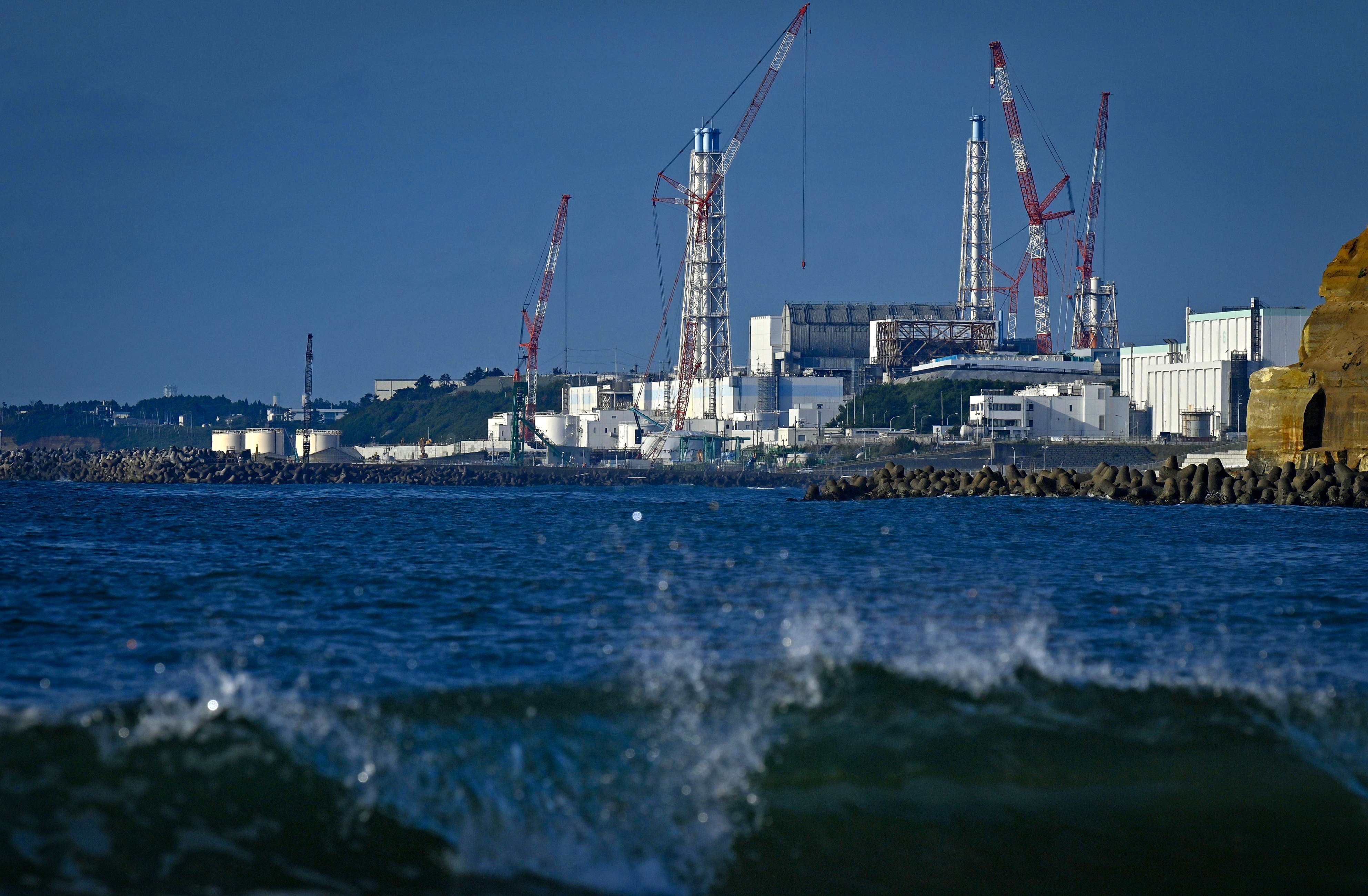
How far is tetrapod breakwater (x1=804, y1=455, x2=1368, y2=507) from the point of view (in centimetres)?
4800

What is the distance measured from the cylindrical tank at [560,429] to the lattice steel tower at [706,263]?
16680 millimetres

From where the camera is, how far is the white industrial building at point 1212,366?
397 feet

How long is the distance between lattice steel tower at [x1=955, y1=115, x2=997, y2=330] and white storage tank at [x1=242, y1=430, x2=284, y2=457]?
90345mm

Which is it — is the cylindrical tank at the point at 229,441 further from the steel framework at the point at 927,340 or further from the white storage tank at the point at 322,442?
the steel framework at the point at 927,340

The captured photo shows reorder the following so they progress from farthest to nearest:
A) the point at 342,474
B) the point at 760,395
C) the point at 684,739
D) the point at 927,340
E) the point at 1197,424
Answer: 1. the point at 927,340
2. the point at 760,395
3. the point at 342,474
4. the point at 1197,424
5. the point at 684,739

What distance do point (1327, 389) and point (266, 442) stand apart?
433 ft

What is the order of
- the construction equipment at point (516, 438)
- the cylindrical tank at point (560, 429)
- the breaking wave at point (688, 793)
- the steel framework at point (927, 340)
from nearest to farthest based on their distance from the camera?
the breaking wave at point (688, 793)
the construction equipment at point (516, 438)
the cylindrical tank at point (560, 429)
the steel framework at point (927, 340)

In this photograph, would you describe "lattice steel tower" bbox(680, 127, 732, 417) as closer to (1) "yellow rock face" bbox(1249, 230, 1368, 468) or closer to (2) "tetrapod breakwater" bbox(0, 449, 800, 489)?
(2) "tetrapod breakwater" bbox(0, 449, 800, 489)

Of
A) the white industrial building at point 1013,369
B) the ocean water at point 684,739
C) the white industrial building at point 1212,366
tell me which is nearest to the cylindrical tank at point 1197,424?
the white industrial building at point 1212,366

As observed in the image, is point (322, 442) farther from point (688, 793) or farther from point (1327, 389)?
point (688, 793)

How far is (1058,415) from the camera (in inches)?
5256

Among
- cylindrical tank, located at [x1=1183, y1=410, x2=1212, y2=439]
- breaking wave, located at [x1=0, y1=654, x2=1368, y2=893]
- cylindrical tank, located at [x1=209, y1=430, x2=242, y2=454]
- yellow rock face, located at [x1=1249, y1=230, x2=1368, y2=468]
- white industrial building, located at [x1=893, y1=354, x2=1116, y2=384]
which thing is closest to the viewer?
breaking wave, located at [x1=0, y1=654, x2=1368, y2=893]


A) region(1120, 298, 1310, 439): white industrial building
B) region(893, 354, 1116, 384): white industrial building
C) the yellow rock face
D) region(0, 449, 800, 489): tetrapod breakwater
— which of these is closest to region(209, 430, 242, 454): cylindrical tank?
region(0, 449, 800, 489): tetrapod breakwater

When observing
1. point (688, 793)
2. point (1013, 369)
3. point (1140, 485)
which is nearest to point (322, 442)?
point (1013, 369)
